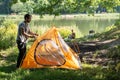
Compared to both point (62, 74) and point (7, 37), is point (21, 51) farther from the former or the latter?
point (7, 37)

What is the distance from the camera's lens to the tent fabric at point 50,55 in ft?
35.4

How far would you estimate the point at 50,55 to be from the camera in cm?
1109

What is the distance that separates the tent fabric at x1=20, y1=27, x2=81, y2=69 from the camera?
425 inches

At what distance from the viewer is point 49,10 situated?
15.3 meters

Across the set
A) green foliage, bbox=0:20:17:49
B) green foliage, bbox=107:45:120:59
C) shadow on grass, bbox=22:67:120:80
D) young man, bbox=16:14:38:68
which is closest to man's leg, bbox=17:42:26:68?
young man, bbox=16:14:38:68

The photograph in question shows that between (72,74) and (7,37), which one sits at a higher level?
(72,74)

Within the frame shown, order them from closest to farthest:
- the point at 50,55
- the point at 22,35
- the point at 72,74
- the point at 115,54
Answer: the point at 72,74 < the point at 22,35 < the point at 50,55 < the point at 115,54

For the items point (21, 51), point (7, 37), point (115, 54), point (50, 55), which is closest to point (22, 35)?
point (21, 51)

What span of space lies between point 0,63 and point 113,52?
14.6 feet

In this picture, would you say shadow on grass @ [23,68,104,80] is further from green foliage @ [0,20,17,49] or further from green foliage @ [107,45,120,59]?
green foliage @ [0,20,17,49]

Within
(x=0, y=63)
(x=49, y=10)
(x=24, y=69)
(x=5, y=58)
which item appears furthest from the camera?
(x=49, y=10)

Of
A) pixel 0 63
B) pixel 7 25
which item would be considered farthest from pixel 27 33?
pixel 7 25

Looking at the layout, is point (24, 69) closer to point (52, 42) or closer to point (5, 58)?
point (52, 42)

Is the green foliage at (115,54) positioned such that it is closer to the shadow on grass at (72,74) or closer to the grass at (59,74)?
the grass at (59,74)
